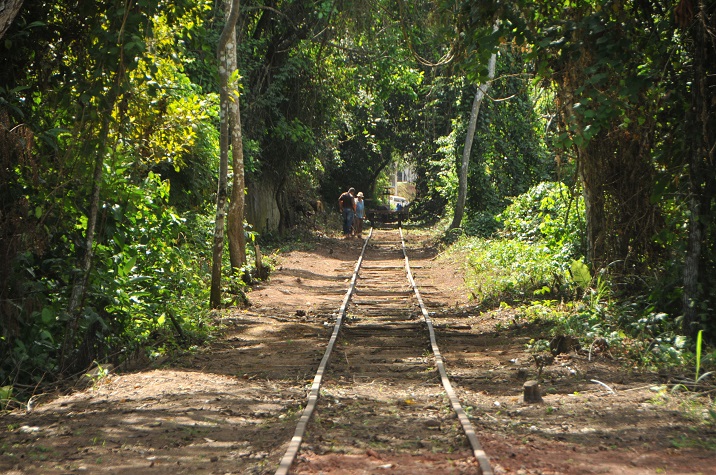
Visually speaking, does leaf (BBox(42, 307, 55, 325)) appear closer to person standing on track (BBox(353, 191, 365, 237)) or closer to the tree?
the tree

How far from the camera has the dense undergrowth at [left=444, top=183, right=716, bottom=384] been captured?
8.82m

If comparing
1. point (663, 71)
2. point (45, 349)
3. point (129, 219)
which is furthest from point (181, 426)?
point (663, 71)

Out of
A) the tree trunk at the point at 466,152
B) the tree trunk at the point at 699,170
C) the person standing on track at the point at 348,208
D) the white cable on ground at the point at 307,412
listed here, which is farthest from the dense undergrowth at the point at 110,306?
the person standing on track at the point at 348,208

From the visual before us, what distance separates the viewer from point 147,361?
9.69m

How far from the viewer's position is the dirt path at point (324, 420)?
570 cm

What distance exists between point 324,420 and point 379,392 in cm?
135

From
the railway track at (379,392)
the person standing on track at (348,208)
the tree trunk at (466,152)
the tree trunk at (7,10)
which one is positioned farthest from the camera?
the person standing on track at (348,208)

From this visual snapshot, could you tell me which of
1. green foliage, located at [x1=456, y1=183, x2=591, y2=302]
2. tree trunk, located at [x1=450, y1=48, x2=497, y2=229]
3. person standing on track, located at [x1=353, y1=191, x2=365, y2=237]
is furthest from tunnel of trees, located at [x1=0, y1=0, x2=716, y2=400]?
person standing on track, located at [x1=353, y1=191, x2=365, y2=237]

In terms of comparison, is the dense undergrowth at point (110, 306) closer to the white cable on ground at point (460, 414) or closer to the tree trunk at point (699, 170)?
the white cable on ground at point (460, 414)

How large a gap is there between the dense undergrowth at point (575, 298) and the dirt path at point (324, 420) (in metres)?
0.43

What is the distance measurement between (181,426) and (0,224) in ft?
9.85

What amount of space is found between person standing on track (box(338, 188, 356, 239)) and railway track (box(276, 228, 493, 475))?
51.3 feet

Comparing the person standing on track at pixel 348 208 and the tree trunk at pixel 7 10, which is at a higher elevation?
the tree trunk at pixel 7 10

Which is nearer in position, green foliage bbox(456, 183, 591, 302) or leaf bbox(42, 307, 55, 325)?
leaf bbox(42, 307, 55, 325)
